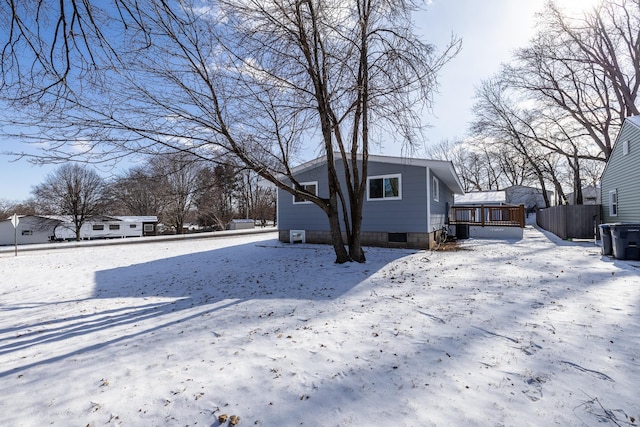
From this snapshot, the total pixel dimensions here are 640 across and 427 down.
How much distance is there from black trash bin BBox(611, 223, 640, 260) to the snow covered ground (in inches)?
74.2

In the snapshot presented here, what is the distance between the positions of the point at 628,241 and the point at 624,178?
622cm

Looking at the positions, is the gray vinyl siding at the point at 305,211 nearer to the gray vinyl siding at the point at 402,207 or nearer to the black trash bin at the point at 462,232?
the gray vinyl siding at the point at 402,207

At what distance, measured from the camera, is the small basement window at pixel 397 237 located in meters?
10.6

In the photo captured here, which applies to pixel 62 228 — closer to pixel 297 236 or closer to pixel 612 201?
pixel 297 236

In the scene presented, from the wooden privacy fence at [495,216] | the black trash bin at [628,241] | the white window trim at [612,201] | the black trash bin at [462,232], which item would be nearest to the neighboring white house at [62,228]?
the black trash bin at [462,232]

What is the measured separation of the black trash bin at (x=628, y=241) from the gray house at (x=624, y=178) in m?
4.27

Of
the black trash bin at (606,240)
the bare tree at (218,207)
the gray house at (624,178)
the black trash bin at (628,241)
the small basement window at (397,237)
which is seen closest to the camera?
the black trash bin at (628,241)

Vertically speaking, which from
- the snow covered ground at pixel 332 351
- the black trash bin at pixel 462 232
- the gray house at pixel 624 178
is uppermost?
the gray house at pixel 624 178

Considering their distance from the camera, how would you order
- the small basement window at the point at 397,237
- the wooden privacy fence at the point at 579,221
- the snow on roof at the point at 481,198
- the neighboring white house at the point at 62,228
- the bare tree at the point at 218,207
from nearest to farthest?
the small basement window at the point at 397,237 < the wooden privacy fence at the point at 579,221 < the snow on roof at the point at 481,198 < the neighboring white house at the point at 62,228 < the bare tree at the point at 218,207

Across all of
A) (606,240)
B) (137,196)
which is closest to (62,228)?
(137,196)

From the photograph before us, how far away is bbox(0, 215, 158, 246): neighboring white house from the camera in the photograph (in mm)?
29428

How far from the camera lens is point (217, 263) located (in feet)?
28.9

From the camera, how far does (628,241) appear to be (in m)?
7.53

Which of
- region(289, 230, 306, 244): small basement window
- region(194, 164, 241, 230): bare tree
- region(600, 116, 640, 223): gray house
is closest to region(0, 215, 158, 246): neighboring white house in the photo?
region(194, 164, 241, 230): bare tree
